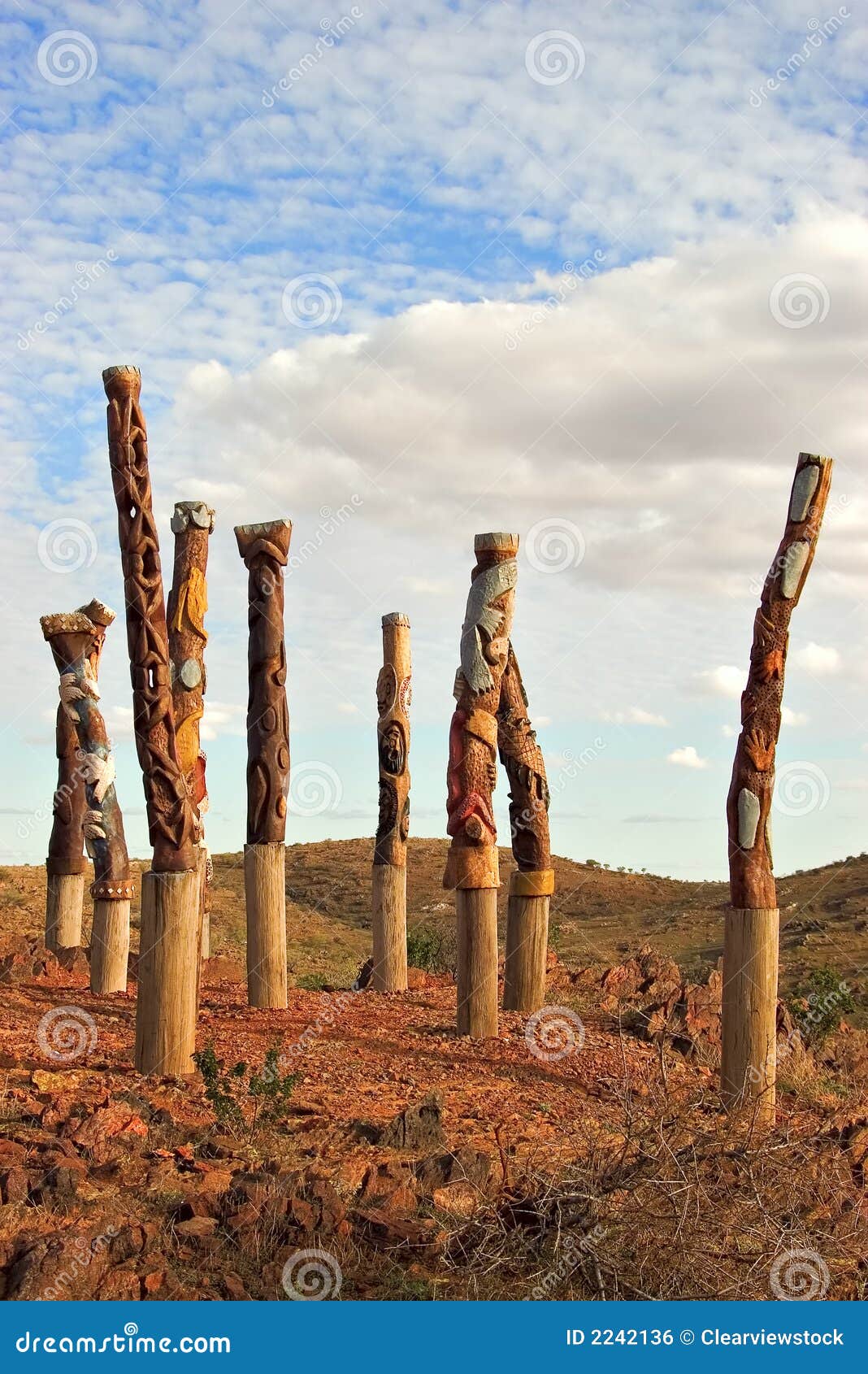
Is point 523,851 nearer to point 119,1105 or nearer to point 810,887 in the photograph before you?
point 119,1105

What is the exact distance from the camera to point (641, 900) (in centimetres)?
3164

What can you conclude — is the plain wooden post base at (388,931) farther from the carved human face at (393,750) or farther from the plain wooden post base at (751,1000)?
the plain wooden post base at (751,1000)

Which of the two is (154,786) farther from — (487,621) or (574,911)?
(574,911)

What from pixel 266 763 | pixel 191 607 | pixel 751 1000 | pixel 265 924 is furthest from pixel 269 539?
pixel 751 1000

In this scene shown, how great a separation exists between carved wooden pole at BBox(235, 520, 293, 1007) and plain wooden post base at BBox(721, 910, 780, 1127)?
4572 mm

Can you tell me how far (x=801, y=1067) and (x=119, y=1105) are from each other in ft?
20.4

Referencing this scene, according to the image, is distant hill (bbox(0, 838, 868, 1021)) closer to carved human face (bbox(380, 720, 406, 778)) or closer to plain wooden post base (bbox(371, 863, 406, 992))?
plain wooden post base (bbox(371, 863, 406, 992))

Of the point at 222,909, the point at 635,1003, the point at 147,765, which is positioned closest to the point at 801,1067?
the point at 635,1003

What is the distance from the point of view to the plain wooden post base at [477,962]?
1071cm

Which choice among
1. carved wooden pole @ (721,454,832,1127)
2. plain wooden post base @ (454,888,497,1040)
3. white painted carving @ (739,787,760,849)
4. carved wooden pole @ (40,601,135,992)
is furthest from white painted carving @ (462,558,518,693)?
carved wooden pole @ (40,601,135,992)

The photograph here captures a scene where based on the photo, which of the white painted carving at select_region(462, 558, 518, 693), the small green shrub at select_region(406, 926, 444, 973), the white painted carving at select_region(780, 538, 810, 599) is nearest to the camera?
the white painted carving at select_region(780, 538, 810, 599)

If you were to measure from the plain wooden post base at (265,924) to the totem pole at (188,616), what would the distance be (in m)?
1.11

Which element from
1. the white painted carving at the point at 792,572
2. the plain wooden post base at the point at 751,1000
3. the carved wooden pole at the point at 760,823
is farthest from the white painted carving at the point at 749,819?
the white painted carving at the point at 792,572

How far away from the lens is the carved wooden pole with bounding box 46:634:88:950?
50.3 ft
